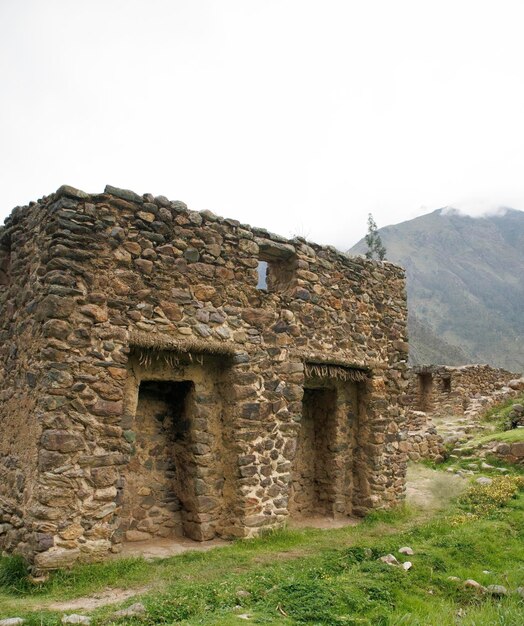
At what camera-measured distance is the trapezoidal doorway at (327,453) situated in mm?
9734

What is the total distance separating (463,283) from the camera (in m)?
76.7

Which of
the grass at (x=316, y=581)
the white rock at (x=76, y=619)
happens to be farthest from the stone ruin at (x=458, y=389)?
the white rock at (x=76, y=619)

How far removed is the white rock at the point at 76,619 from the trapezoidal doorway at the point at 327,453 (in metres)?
5.25

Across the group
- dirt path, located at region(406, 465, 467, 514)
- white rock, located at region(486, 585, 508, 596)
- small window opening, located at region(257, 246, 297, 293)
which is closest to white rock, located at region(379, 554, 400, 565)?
white rock, located at region(486, 585, 508, 596)

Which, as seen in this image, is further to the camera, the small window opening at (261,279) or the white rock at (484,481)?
the white rock at (484,481)

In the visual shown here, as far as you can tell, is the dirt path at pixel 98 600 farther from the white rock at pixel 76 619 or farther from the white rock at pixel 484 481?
the white rock at pixel 484 481

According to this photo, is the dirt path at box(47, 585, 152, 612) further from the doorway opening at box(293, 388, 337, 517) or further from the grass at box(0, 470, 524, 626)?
the doorway opening at box(293, 388, 337, 517)

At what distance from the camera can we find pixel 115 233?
23.0ft

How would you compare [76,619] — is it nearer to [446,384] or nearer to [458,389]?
[458,389]

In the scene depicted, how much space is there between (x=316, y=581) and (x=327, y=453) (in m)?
4.23

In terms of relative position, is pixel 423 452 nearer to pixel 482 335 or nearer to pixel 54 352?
pixel 54 352

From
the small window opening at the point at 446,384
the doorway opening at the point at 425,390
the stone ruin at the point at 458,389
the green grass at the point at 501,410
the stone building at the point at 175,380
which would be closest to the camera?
the stone building at the point at 175,380

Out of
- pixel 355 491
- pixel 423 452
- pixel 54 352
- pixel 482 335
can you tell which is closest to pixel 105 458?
pixel 54 352

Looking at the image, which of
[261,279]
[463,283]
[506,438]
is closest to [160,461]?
[506,438]
